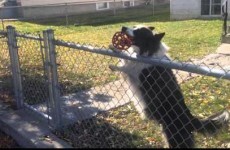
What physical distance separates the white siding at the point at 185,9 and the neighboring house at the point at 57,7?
4671mm

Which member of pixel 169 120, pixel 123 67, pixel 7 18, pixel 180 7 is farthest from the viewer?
pixel 7 18

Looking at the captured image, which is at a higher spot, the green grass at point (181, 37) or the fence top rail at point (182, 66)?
the fence top rail at point (182, 66)

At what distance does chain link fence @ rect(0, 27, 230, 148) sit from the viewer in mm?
4078

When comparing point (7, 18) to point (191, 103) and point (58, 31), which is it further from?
point (191, 103)

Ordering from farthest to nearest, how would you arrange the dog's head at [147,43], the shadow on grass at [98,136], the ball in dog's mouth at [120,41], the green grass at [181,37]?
the green grass at [181,37]
the shadow on grass at [98,136]
the dog's head at [147,43]
the ball in dog's mouth at [120,41]

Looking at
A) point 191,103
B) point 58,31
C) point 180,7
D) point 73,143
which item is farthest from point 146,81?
point 180,7

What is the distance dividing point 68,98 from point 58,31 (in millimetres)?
10483

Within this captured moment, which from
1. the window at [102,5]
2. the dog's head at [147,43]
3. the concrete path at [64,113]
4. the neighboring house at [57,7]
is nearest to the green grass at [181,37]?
the concrete path at [64,113]

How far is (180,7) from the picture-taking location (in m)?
18.5

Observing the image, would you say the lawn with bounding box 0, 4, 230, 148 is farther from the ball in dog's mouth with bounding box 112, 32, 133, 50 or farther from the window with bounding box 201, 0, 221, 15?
the window with bounding box 201, 0, 221, 15

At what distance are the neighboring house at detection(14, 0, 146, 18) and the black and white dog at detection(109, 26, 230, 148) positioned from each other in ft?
60.9

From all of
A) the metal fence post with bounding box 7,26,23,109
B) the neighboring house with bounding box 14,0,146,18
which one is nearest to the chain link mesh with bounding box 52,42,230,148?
the metal fence post with bounding box 7,26,23,109

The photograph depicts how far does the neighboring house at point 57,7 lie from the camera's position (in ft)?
74.7

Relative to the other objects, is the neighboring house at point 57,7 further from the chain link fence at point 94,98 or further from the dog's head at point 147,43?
the dog's head at point 147,43
